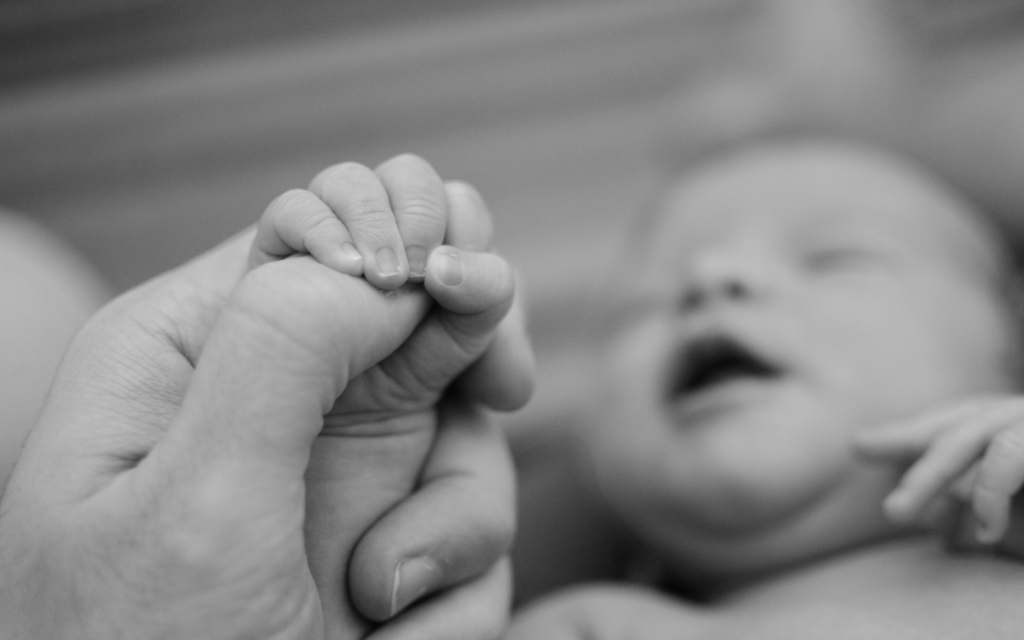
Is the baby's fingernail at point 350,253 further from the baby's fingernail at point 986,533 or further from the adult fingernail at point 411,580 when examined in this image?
the baby's fingernail at point 986,533

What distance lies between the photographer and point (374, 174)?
0.57 metres

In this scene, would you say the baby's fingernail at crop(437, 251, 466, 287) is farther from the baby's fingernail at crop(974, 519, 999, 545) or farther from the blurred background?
the blurred background

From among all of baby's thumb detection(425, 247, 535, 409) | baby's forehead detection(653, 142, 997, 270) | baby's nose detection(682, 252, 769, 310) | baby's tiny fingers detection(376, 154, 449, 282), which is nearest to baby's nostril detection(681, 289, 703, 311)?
baby's nose detection(682, 252, 769, 310)

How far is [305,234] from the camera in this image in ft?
1.70

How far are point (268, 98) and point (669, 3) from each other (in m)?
0.75

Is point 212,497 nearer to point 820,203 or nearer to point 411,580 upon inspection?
point 411,580

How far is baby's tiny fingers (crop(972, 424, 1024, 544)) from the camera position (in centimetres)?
59

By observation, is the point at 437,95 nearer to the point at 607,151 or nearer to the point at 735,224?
the point at 607,151

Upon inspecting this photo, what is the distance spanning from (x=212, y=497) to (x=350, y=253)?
151 millimetres

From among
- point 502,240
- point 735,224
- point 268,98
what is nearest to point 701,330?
point 735,224

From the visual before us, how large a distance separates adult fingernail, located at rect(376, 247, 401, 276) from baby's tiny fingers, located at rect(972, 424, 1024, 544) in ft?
1.37

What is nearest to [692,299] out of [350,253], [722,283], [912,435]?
[722,283]

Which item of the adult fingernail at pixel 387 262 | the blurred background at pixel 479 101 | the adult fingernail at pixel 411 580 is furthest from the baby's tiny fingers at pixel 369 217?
the blurred background at pixel 479 101

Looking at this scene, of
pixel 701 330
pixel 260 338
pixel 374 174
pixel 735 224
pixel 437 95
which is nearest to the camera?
pixel 260 338
